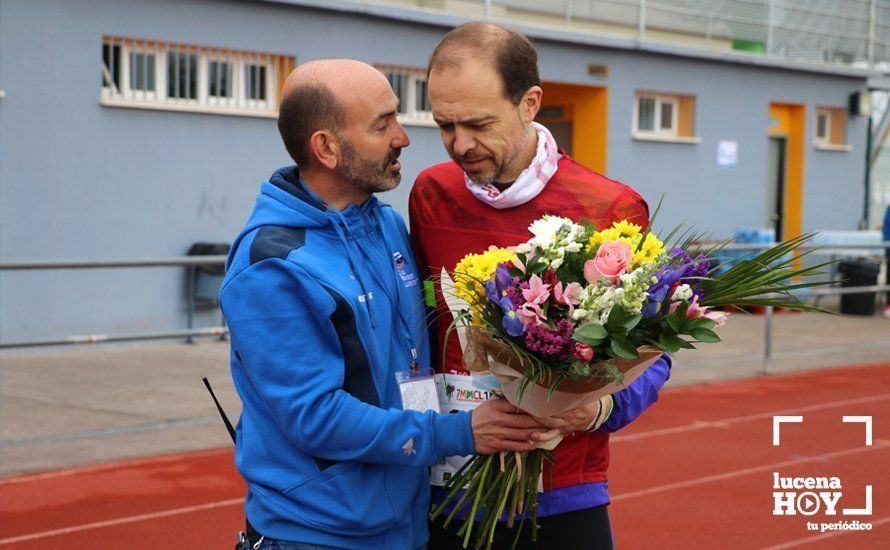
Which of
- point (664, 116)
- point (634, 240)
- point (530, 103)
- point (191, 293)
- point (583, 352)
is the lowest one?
point (191, 293)

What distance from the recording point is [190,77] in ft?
46.0

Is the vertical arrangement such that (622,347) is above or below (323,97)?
below

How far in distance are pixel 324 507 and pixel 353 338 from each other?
39cm

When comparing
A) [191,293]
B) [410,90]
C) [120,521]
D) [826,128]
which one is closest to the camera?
[120,521]

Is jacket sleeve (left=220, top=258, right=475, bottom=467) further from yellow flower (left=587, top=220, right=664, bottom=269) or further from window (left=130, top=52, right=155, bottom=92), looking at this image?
window (left=130, top=52, right=155, bottom=92)

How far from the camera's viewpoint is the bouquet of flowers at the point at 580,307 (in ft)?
8.26

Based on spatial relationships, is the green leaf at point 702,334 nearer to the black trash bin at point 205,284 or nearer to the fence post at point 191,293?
the fence post at point 191,293

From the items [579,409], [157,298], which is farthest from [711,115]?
[579,409]

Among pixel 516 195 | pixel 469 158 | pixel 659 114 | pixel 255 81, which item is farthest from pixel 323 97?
pixel 659 114

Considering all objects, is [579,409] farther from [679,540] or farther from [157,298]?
[157,298]

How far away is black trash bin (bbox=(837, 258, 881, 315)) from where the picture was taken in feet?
56.6

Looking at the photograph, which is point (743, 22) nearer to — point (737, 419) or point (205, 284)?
point (737, 419)

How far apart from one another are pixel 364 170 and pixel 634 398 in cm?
88

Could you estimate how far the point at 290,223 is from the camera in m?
2.81
